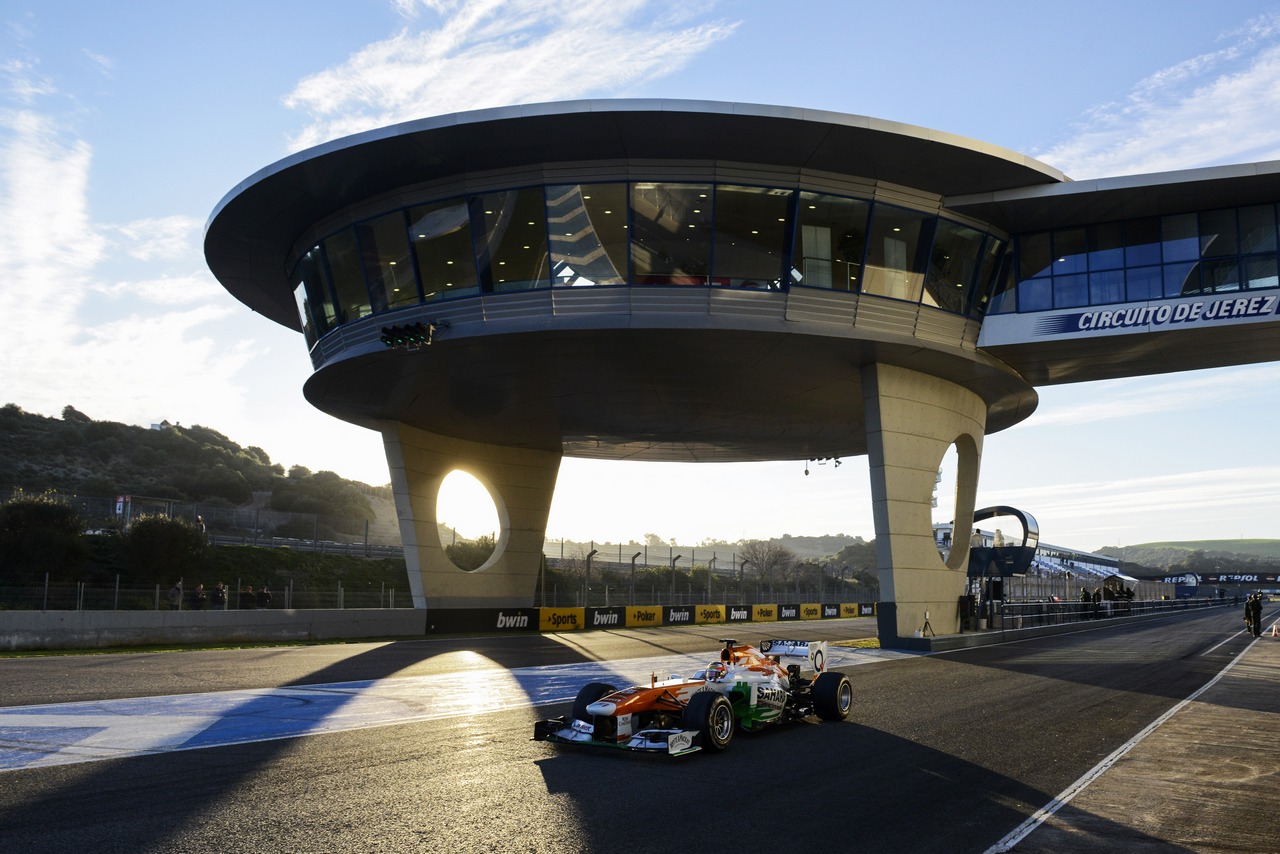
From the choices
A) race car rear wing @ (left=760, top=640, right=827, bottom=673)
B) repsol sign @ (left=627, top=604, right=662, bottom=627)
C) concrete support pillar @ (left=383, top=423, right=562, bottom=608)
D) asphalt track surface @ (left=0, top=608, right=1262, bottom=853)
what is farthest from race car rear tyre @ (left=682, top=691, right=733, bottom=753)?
repsol sign @ (left=627, top=604, right=662, bottom=627)

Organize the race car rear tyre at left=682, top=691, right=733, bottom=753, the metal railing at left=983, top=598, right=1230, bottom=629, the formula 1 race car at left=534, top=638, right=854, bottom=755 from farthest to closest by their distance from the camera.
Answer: the metal railing at left=983, top=598, right=1230, bottom=629 < the race car rear tyre at left=682, top=691, right=733, bottom=753 < the formula 1 race car at left=534, top=638, right=854, bottom=755

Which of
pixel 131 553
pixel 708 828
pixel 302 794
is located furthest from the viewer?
pixel 131 553

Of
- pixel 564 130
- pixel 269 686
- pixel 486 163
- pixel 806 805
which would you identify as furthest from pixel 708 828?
pixel 486 163

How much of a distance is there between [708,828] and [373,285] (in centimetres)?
2521

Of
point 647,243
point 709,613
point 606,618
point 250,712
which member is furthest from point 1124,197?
point 709,613

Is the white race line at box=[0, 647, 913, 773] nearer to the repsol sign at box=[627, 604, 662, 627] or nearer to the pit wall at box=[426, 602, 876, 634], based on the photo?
the pit wall at box=[426, 602, 876, 634]

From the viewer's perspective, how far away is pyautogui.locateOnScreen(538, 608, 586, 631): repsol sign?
4625 cm

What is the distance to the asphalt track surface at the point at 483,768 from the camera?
7.81 metres

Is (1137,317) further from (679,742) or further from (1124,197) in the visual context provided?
(679,742)

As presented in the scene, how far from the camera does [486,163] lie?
27.4 meters

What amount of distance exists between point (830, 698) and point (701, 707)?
3.47 m

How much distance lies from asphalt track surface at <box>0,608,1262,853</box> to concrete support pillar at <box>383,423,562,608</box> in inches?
815

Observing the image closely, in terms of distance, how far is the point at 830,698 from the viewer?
14328 millimetres

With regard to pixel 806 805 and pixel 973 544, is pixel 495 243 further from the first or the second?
pixel 973 544
